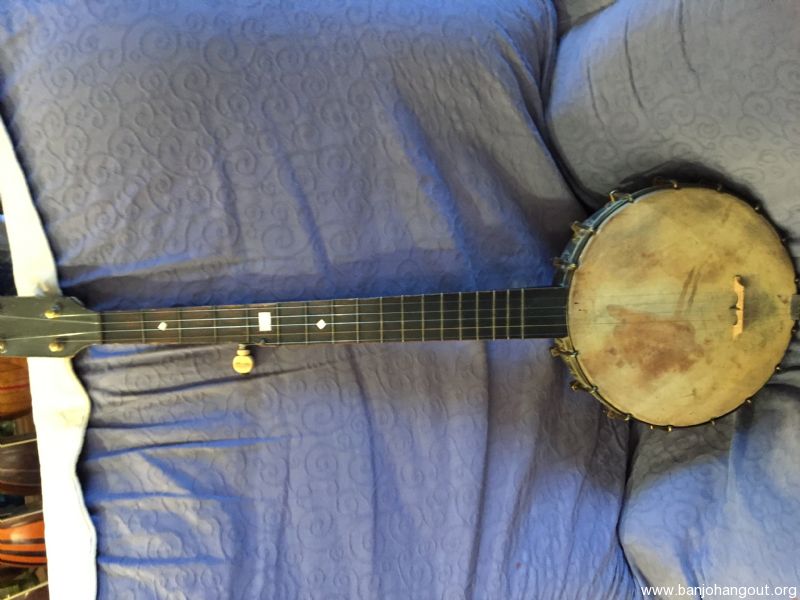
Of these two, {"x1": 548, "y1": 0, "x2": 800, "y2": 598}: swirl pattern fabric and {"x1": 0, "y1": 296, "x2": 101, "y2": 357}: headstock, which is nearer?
{"x1": 548, "y1": 0, "x2": 800, "y2": 598}: swirl pattern fabric

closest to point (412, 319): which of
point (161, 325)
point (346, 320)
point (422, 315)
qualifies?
point (422, 315)

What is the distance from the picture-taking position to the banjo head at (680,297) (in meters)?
0.97

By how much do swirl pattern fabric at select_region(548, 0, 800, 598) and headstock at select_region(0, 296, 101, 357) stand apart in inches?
37.1

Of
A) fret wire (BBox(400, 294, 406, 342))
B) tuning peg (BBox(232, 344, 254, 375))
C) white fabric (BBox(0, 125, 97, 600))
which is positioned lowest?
white fabric (BBox(0, 125, 97, 600))

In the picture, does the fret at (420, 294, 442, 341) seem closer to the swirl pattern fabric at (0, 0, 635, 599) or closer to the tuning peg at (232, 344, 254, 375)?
the swirl pattern fabric at (0, 0, 635, 599)

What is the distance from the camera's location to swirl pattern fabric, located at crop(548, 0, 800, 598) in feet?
2.79

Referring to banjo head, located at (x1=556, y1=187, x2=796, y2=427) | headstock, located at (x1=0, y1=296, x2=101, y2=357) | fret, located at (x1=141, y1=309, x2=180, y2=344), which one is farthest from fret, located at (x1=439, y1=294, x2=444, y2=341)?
headstock, located at (x1=0, y1=296, x2=101, y2=357)

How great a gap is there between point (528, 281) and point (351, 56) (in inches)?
21.8

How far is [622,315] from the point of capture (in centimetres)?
100

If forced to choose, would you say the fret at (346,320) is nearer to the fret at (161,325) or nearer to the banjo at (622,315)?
the banjo at (622,315)

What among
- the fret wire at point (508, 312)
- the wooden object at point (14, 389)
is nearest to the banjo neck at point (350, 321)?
the fret wire at point (508, 312)

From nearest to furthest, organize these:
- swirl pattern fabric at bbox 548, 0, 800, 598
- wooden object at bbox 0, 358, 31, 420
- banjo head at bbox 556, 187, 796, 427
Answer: swirl pattern fabric at bbox 548, 0, 800, 598 < banjo head at bbox 556, 187, 796, 427 < wooden object at bbox 0, 358, 31, 420

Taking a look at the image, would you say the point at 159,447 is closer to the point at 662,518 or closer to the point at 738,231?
the point at 662,518

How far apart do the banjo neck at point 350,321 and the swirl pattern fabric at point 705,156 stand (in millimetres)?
321
